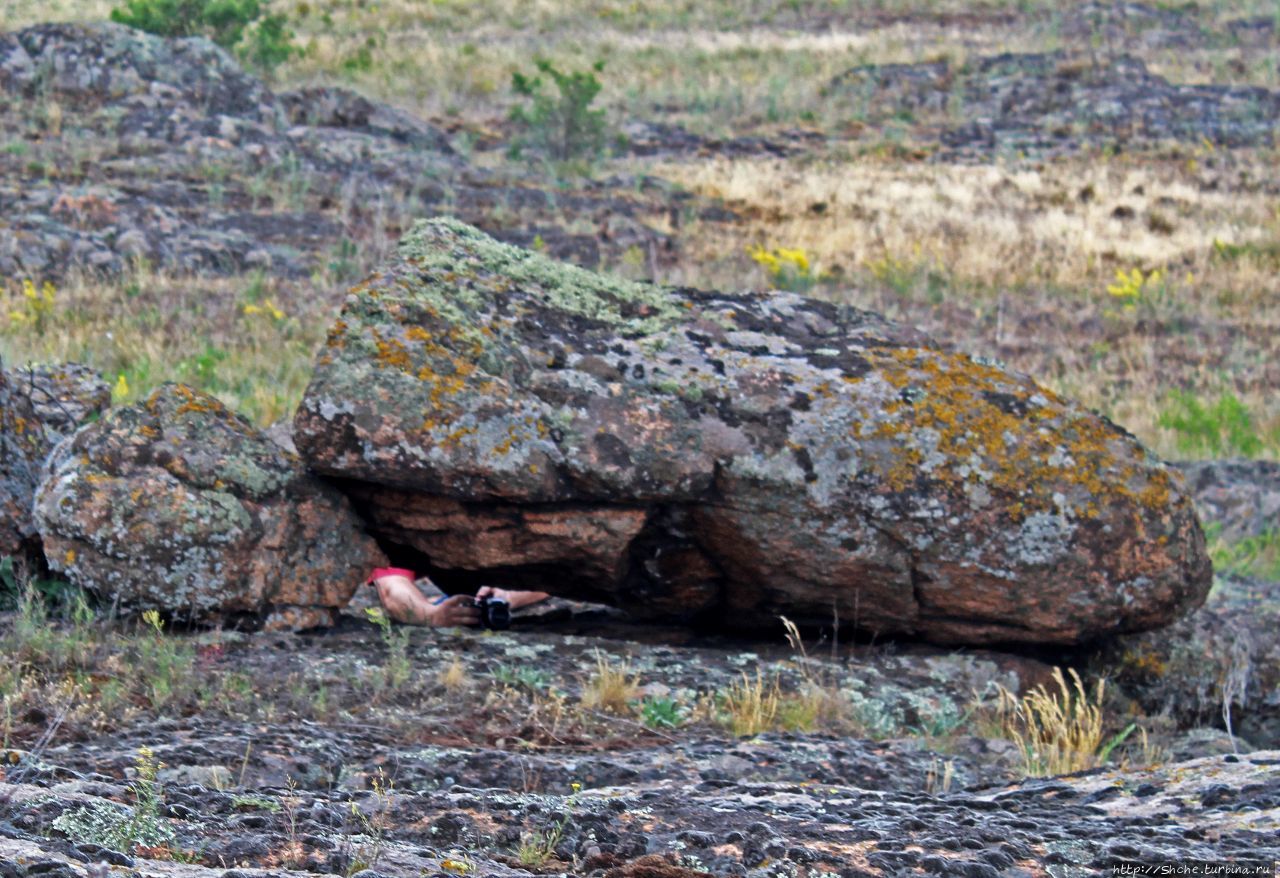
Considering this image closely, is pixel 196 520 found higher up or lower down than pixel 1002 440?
lower down

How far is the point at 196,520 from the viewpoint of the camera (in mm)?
4715

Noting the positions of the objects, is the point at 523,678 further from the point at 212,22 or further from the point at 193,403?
the point at 212,22

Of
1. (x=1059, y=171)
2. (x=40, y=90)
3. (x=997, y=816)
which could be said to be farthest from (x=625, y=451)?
(x=1059, y=171)

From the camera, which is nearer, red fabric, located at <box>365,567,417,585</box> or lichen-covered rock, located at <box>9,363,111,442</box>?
red fabric, located at <box>365,567,417,585</box>

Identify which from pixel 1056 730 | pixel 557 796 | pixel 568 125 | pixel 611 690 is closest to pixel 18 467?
pixel 611 690

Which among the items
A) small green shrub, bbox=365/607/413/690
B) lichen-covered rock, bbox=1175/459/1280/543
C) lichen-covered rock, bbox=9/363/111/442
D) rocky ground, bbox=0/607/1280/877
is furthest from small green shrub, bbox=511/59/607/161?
rocky ground, bbox=0/607/1280/877

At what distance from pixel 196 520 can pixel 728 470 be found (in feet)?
5.72

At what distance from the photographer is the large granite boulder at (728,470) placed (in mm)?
4773

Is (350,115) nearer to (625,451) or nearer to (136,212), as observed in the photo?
(136,212)

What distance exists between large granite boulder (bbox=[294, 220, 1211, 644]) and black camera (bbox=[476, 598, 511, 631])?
0.67 ft

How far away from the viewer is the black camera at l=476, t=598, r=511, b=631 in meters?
5.33

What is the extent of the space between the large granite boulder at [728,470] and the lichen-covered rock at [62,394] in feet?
5.09

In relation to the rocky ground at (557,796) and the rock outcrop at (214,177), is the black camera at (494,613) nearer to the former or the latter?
the rocky ground at (557,796)

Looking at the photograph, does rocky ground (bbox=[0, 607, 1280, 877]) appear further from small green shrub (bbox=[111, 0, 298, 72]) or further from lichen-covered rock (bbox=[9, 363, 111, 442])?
small green shrub (bbox=[111, 0, 298, 72])
